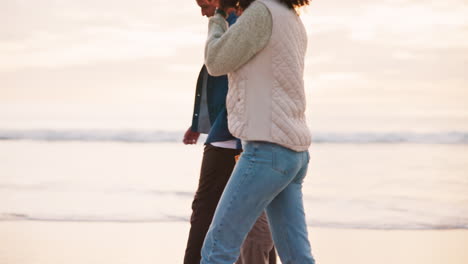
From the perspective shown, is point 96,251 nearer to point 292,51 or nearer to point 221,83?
point 221,83

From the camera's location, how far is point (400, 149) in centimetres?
1432

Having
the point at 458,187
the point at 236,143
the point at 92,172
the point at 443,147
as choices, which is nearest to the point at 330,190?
the point at 458,187

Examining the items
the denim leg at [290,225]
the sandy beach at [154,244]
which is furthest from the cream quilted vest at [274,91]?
the sandy beach at [154,244]

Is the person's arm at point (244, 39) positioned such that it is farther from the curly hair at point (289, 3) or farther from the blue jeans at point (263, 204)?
the blue jeans at point (263, 204)

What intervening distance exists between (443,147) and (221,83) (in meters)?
12.1

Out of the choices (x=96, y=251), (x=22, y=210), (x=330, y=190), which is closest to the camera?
(x=96, y=251)

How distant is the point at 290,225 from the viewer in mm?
2955

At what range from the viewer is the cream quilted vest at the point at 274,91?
2715 millimetres

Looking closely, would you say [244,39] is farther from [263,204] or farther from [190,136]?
[190,136]

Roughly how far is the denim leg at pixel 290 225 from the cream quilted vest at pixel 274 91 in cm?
24

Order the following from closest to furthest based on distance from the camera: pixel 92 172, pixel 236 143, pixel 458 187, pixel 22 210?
pixel 236 143 < pixel 22 210 < pixel 458 187 < pixel 92 172

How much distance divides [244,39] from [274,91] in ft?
0.71

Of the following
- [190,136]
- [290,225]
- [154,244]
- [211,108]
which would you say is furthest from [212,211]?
[154,244]

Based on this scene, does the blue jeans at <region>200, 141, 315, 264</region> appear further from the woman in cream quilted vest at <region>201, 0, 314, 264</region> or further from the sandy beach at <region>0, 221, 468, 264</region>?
the sandy beach at <region>0, 221, 468, 264</region>
